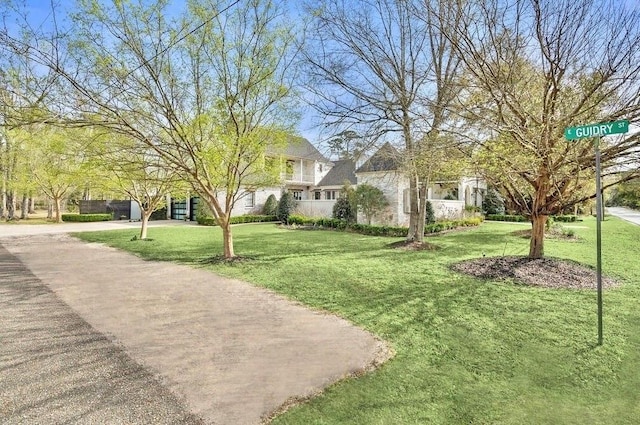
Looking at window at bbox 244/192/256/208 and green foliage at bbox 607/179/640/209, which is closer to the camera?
green foliage at bbox 607/179/640/209

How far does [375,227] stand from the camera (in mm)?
17844

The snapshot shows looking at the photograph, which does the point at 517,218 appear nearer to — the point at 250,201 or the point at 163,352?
the point at 250,201

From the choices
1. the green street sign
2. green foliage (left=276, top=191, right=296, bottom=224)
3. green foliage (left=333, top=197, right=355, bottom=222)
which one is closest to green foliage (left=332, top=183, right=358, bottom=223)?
green foliage (left=333, top=197, right=355, bottom=222)

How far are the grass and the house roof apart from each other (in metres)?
21.2

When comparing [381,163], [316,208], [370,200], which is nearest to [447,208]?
[381,163]

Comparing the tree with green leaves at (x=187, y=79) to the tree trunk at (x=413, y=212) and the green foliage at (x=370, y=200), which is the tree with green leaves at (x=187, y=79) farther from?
the green foliage at (x=370, y=200)

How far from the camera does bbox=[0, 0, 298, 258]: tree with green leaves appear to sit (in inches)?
289

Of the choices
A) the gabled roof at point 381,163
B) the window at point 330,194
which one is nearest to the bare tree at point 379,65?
the gabled roof at point 381,163

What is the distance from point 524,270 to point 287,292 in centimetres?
523

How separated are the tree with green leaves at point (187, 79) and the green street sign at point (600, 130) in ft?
23.3

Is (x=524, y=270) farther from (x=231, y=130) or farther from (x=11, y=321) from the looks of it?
(x=11, y=321)

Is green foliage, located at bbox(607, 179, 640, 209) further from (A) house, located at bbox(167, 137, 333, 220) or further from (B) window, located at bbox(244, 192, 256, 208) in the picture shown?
(B) window, located at bbox(244, 192, 256, 208)

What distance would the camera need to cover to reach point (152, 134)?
29.8 ft

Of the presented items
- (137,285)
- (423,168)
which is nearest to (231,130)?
(137,285)
